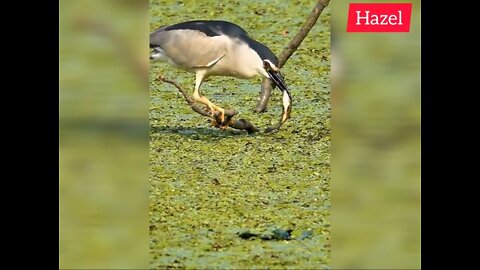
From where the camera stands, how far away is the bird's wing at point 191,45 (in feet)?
23.7

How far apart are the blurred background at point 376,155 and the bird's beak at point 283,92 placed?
274 millimetres

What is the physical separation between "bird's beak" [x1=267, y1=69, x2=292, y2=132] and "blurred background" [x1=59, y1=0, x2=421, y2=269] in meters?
0.25

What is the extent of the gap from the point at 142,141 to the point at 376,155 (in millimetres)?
1058

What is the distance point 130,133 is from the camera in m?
7.15

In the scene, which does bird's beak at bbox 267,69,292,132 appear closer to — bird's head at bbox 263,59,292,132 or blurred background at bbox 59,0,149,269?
bird's head at bbox 263,59,292,132

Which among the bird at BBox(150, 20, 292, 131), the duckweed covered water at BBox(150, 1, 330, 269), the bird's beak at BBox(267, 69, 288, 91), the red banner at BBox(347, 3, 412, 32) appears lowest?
the duckweed covered water at BBox(150, 1, 330, 269)

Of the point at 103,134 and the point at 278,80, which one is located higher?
the point at 278,80

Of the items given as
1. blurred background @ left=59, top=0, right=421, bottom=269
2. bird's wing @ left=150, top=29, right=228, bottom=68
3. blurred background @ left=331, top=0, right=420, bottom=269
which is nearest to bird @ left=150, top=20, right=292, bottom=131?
bird's wing @ left=150, top=29, right=228, bottom=68

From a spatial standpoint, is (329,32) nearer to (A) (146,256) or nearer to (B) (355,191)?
(B) (355,191)

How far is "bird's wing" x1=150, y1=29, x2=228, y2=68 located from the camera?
722 centimetres

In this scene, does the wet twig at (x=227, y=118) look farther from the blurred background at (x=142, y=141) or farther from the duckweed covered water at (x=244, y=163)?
the blurred background at (x=142, y=141)

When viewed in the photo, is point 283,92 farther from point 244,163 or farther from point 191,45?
point 191,45

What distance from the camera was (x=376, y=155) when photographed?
281 inches

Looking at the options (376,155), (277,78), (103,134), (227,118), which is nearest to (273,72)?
(277,78)
